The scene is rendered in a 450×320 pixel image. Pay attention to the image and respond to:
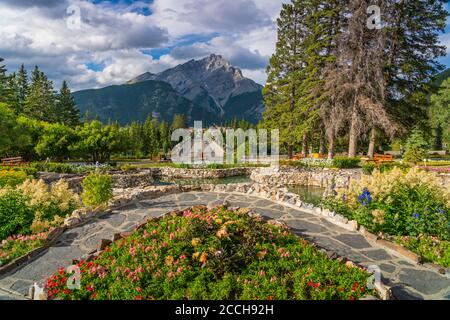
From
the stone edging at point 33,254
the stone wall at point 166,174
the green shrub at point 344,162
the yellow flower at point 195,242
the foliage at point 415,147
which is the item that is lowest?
the stone wall at point 166,174

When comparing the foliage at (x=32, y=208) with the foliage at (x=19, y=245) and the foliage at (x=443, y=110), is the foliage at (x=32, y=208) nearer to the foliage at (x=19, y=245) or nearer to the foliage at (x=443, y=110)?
the foliage at (x=19, y=245)

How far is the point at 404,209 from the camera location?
6.22m

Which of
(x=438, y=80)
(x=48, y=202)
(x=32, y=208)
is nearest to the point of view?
(x=32, y=208)

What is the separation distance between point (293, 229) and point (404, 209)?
2571mm

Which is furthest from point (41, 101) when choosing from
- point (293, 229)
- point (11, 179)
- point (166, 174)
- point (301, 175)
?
point (293, 229)

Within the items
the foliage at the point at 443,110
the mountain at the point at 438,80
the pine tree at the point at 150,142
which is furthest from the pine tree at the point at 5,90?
the foliage at the point at 443,110

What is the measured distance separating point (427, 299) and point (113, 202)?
717 centimetres

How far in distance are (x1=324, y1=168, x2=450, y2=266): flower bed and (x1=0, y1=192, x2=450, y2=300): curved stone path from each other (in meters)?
0.64

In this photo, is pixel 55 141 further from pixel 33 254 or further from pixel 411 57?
pixel 411 57

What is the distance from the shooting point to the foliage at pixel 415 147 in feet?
71.8

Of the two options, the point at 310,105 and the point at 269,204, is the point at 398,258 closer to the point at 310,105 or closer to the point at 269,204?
the point at 269,204

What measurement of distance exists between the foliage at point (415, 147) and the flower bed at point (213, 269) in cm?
2156
